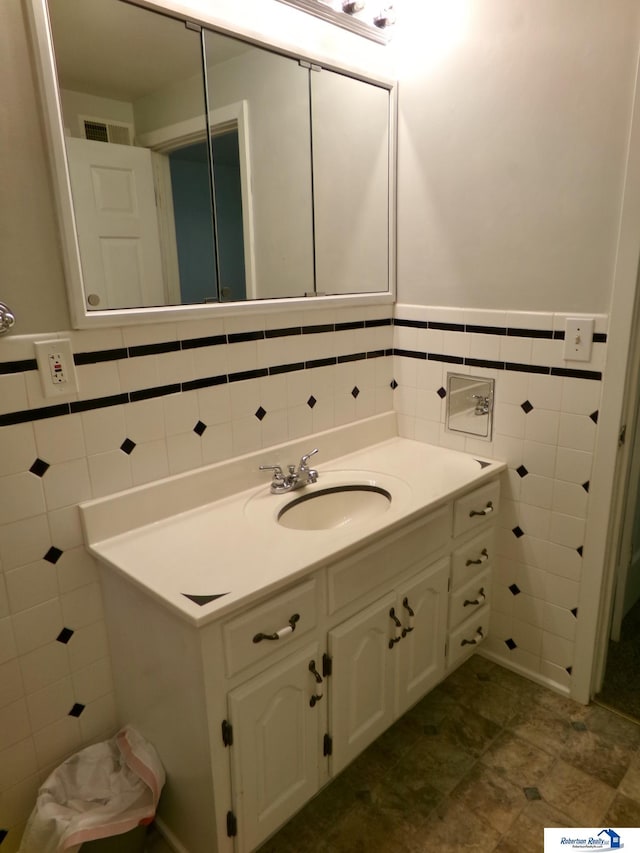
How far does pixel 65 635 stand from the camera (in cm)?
146

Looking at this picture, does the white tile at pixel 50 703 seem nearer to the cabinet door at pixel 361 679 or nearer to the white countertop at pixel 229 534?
the white countertop at pixel 229 534

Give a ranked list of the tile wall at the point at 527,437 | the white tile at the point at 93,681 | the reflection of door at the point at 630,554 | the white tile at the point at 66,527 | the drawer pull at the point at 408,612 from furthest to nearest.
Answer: the reflection of door at the point at 630,554, the tile wall at the point at 527,437, the drawer pull at the point at 408,612, the white tile at the point at 93,681, the white tile at the point at 66,527

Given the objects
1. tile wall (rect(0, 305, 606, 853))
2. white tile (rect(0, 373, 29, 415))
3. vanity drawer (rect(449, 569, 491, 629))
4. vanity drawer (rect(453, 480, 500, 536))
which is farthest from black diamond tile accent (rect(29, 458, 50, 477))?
vanity drawer (rect(449, 569, 491, 629))

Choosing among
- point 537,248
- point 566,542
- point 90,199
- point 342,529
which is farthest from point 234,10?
point 566,542

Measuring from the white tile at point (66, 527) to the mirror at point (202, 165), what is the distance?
1.47 ft

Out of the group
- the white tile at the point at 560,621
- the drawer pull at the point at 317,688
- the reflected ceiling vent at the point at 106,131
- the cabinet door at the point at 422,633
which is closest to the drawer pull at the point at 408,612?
the cabinet door at the point at 422,633

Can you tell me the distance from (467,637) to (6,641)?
1.37 m

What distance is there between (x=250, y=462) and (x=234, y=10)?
1196 millimetres

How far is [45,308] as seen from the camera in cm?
129

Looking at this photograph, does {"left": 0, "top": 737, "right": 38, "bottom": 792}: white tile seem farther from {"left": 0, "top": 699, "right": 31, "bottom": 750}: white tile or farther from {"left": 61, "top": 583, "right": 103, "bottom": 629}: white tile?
{"left": 61, "top": 583, "right": 103, "bottom": 629}: white tile

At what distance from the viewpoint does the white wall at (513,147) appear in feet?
5.04

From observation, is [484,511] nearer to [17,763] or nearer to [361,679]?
[361,679]

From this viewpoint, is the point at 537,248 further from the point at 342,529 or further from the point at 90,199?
the point at 90,199

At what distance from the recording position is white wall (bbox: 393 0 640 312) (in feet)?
5.04
